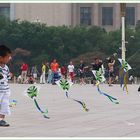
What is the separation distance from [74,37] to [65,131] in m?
60.1

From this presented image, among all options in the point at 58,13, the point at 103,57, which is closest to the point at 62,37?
the point at 103,57

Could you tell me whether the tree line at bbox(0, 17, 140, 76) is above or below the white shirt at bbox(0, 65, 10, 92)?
above

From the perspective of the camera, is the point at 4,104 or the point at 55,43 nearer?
the point at 4,104

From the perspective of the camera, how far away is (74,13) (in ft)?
308

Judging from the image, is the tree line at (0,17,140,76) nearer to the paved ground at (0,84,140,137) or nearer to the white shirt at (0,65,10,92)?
the paved ground at (0,84,140,137)

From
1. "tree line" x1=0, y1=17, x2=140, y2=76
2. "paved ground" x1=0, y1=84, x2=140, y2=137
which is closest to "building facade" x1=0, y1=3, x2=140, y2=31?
"tree line" x1=0, y1=17, x2=140, y2=76

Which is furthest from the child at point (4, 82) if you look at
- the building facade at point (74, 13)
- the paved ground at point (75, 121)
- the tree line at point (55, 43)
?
the building facade at point (74, 13)

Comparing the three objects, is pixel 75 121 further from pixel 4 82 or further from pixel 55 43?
pixel 55 43

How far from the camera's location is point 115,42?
67500mm

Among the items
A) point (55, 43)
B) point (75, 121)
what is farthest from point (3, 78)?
point (55, 43)

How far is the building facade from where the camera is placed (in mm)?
91562

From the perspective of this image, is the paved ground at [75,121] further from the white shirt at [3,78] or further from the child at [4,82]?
the white shirt at [3,78]

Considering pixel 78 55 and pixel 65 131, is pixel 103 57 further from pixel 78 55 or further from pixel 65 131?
pixel 65 131

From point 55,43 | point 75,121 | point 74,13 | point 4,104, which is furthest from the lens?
point 74,13
